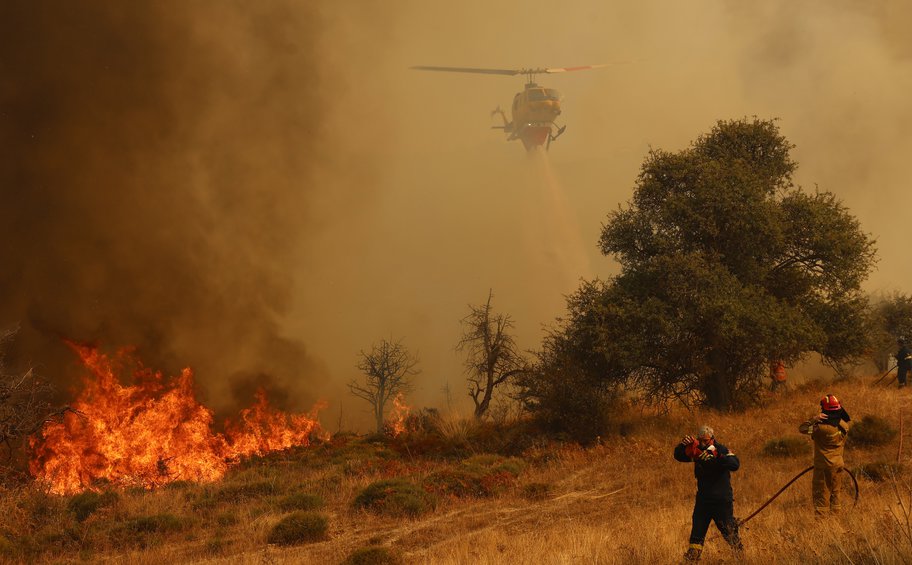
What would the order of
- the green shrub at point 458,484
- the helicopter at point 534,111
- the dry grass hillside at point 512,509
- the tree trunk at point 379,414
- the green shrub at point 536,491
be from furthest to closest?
the helicopter at point 534,111 → the tree trunk at point 379,414 → the green shrub at point 458,484 → the green shrub at point 536,491 → the dry grass hillside at point 512,509

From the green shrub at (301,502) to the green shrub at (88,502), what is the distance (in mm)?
5304

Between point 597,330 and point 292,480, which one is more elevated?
point 597,330

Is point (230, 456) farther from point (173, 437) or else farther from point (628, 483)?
point (628, 483)

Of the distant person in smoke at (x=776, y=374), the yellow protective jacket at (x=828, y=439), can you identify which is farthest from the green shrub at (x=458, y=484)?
the distant person in smoke at (x=776, y=374)

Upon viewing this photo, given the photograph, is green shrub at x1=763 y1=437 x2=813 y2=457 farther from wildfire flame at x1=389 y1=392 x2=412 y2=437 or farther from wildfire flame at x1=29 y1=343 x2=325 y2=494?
wildfire flame at x1=389 y1=392 x2=412 y2=437

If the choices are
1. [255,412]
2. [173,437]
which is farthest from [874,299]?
[173,437]

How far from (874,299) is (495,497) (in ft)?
138

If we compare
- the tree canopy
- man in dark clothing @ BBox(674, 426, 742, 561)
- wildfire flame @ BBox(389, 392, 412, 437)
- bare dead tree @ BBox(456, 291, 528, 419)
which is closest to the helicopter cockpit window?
wildfire flame @ BBox(389, 392, 412, 437)

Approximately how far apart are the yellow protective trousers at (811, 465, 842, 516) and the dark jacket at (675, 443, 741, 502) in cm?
283

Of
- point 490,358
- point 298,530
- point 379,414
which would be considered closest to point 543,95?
point 379,414

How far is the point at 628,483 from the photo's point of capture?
17.1 meters

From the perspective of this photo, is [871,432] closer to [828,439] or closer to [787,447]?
[787,447]

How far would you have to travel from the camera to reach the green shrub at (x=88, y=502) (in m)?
17.6

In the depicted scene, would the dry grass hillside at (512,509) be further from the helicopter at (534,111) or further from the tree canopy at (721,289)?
the helicopter at (534,111)
